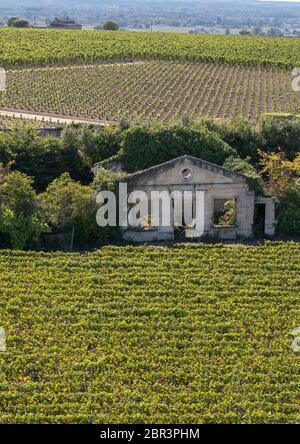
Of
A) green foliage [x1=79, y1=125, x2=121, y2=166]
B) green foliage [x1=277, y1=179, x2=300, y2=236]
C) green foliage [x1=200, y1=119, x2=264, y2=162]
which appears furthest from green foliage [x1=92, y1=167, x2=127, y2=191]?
green foliage [x1=200, y1=119, x2=264, y2=162]

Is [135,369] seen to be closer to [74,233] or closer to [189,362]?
[189,362]

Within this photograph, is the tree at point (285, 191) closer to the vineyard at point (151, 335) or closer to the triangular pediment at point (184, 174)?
the vineyard at point (151, 335)

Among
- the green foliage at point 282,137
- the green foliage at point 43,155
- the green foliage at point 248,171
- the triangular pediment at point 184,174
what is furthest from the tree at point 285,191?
the green foliage at point 43,155

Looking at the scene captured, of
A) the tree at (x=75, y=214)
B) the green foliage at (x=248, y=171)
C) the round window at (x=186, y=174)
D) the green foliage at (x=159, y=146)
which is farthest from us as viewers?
the green foliage at (x=159, y=146)

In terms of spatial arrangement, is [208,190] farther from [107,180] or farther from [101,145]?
[101,145]

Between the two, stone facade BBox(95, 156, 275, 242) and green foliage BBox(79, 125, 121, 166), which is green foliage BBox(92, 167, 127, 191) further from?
green foliage BBox(79, 125, 121, 166)
